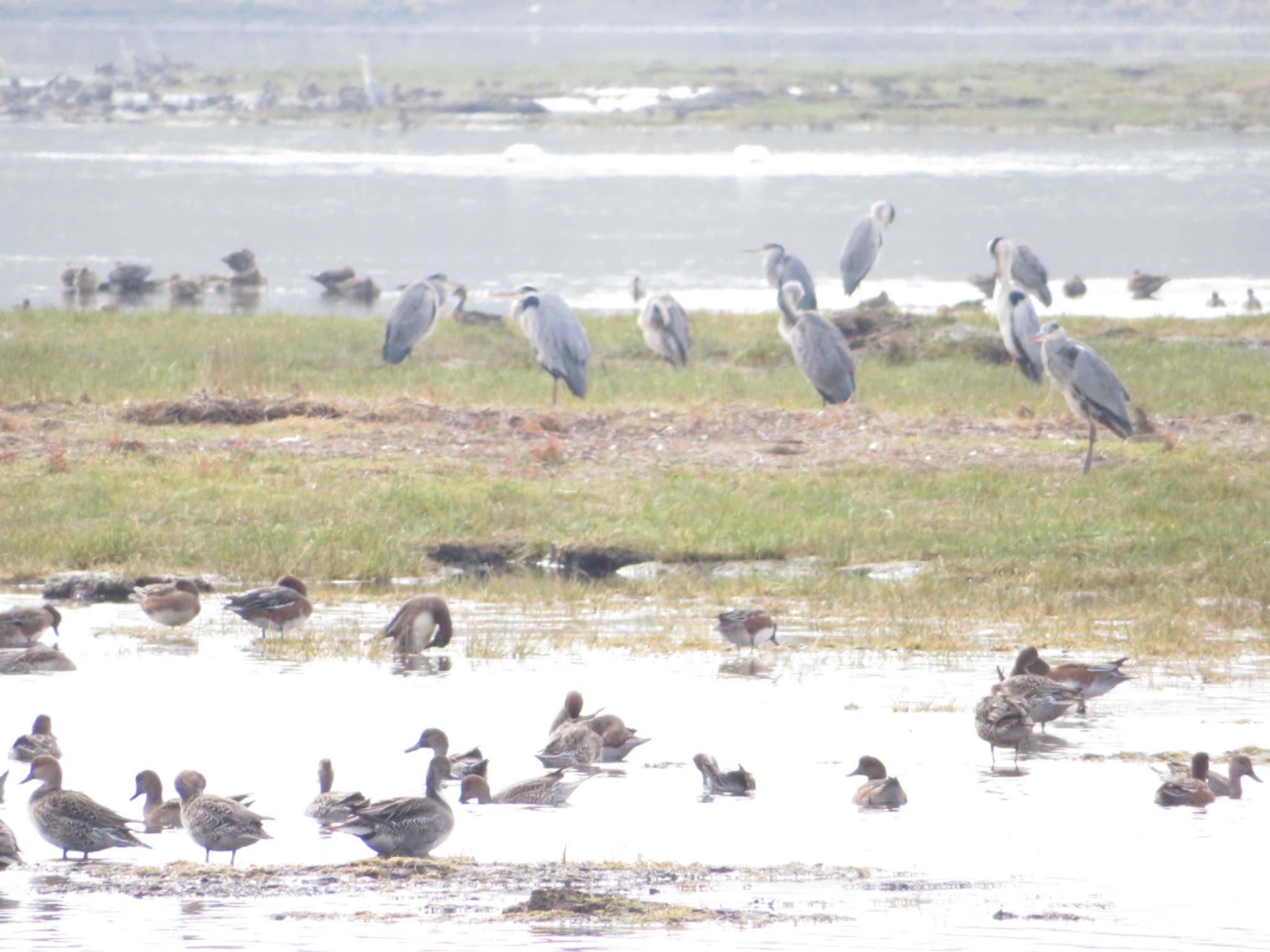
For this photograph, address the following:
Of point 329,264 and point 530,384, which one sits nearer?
point 530,384

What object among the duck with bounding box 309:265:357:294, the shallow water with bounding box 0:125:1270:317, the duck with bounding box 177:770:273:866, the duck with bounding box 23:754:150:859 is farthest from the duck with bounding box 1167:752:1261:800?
the duck with bounding box 309:265:357:294

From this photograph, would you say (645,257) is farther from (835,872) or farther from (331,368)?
(835,872)

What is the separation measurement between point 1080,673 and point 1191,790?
1.67m

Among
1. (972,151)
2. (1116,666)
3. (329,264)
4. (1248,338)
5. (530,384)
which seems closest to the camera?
(1116,666)

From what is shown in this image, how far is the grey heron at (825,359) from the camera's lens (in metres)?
21.9

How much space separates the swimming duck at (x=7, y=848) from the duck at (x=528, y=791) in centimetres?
206

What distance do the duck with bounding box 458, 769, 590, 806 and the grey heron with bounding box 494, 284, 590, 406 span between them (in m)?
12.5

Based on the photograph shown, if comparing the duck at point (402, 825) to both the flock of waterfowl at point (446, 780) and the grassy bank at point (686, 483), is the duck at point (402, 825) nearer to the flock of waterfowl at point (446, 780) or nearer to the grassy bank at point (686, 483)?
the flock of waterfowl at point (446, 780)

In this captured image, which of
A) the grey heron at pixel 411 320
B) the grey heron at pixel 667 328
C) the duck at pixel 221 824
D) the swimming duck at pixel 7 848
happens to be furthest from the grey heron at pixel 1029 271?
the swimming duck at pixel 7 848

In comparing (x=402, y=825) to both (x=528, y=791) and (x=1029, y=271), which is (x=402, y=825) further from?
(x=1029, y=271)

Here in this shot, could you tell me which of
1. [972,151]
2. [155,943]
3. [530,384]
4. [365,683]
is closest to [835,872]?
[155,943]

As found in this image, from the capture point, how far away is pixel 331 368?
974 inches

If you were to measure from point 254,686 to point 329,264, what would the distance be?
A: 35.7 m

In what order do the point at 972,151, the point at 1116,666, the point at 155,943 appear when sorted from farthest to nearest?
1. the point at 972,151
2. the point at 1116,666
3. the point at 155,943
